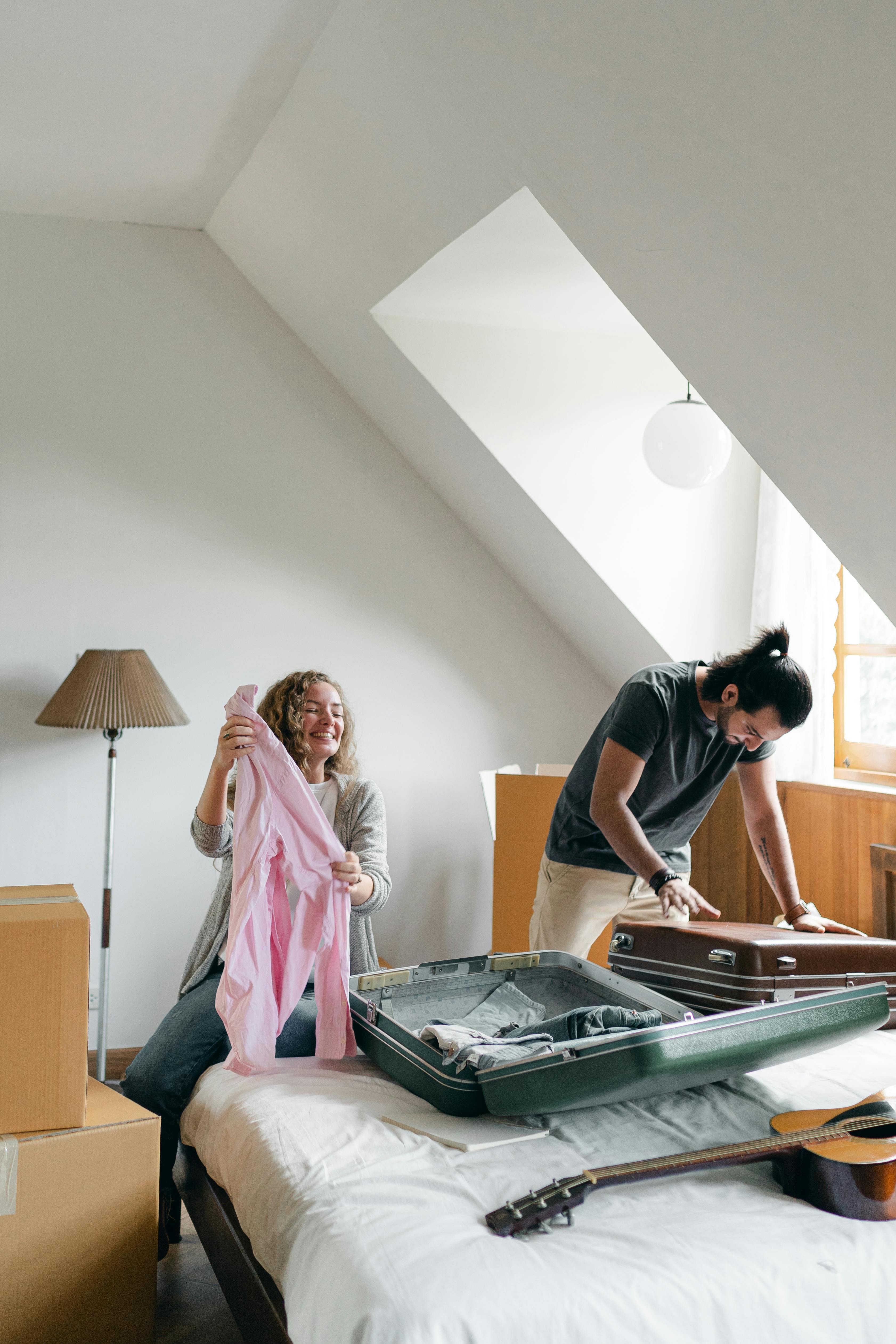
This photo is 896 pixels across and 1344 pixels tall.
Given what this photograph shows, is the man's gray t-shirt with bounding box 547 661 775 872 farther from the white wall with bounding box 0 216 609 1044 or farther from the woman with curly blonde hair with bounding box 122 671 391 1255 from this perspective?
the white wall with bounding box 0 216 609 1044

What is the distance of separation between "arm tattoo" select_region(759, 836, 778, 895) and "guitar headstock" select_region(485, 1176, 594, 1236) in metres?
1.30

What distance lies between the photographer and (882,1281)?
1105 millimetres

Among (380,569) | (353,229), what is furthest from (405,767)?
(353,229)

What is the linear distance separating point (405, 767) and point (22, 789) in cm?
129

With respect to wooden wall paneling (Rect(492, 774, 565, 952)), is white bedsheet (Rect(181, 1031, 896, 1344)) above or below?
below

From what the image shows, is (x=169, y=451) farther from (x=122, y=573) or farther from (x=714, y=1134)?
(x=714, y=1134)

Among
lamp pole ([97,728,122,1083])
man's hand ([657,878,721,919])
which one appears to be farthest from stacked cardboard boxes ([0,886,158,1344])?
lamp pole ([97,728,122,1083])

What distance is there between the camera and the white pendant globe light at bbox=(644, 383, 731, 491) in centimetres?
262

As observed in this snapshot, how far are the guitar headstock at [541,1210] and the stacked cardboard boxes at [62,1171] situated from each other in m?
0.63

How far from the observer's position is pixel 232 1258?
1470 millimetres

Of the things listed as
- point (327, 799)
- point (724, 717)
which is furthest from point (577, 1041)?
point (327, 799)

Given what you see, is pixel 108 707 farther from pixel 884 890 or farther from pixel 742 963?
pixel 884 890

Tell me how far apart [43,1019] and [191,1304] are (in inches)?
37.1

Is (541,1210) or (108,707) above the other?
(108,707)
